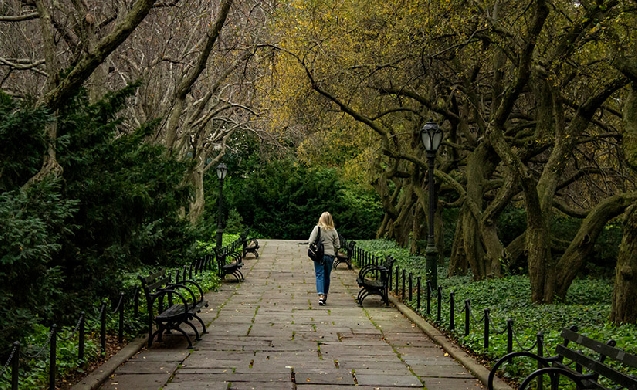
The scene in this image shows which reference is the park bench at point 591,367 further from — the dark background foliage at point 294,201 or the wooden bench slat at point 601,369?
the dark background foliage at point 294,201

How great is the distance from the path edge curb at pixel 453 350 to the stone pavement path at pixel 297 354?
93 mm

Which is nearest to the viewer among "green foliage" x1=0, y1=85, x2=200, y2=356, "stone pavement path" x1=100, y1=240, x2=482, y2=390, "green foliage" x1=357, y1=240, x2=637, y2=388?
"green foliage" x1=0, y1=85, x2=200, y2=356

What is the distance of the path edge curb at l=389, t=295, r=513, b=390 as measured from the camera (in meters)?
8.13

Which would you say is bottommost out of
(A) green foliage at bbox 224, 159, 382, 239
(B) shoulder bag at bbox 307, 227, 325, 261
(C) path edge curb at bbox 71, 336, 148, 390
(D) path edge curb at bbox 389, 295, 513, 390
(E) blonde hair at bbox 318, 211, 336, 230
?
(C) path edge curb at bbox 71, 336, 148, 390

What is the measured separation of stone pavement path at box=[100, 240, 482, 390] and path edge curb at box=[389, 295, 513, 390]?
93 millimetres

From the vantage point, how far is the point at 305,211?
48219mm

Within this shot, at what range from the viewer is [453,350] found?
992 centimetres

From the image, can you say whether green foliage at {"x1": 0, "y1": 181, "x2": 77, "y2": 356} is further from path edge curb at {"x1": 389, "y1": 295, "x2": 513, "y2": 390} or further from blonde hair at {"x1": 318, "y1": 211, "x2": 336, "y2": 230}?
blonde hair at {"x1": 318, "y1": 211, "x2": 336, "y2": 230}

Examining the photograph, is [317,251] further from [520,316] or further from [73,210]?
[73,210]

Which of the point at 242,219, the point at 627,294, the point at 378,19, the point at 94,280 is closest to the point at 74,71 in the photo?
the point at 94,280

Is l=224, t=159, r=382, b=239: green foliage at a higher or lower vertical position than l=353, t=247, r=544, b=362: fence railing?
Answer: higher

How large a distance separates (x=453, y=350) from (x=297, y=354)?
2040 mm

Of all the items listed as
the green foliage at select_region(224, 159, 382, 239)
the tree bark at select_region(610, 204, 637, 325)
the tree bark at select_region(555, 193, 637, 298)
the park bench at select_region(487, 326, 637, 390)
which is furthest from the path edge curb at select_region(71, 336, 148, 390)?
the green foliage at select_region(224, 159, 382, 239)

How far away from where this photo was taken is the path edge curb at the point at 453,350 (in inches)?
320
